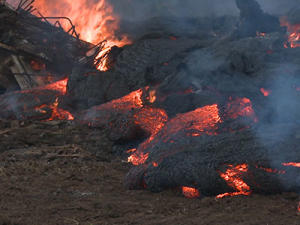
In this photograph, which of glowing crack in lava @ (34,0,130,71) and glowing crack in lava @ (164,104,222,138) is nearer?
glowing crack in lava @ (164,104,222,138)

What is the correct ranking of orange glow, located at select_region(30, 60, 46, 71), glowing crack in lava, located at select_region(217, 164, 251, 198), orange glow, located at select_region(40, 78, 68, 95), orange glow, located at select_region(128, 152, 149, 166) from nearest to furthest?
glowing crack in lava, located at select_region(217, 164, 251, 198) → orange glow, located at select_region(128, 152, 149, 166) → orange glow, located at select_region(40, 78, 68, 95) → orange glow, located at select_region(30, 60, 46, 71)

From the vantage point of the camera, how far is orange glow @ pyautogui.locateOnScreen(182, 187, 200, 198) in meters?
3.16

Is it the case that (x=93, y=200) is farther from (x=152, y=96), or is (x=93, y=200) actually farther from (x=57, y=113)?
(x=57, y=113)

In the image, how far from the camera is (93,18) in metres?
A: 15.8

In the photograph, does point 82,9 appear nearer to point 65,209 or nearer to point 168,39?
point 168,39

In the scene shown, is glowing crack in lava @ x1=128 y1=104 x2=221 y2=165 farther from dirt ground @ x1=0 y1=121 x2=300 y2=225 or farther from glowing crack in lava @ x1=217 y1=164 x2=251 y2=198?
glowing crack in lava @ x1=217 y1=164 x2=251 y2=198

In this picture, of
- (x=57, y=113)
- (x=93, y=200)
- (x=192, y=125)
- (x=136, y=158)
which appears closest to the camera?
(x=93, y=200)

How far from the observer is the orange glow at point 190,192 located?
3161 millimetres

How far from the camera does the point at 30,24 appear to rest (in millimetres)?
13570

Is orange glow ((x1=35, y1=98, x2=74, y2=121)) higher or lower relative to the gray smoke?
lower

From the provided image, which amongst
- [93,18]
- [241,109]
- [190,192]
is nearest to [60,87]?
[241,109]

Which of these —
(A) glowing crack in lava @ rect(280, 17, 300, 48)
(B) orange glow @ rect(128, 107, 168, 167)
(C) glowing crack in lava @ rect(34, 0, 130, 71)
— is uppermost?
(C) glowing crack in lava @ rect(34, 0, 130, 71)

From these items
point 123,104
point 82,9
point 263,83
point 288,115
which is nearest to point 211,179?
point 288,115

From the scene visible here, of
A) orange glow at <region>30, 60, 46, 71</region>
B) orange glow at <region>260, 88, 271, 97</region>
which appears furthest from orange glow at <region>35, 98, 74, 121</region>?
orange glow at <region>30, 60, 46, 71</region>
